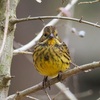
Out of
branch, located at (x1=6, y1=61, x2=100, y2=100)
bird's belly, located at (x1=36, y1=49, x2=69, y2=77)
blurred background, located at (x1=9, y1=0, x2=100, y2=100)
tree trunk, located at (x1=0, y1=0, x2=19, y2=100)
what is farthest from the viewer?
blurred background, located at (x1=9, y1=0, x2=100, y2=100)

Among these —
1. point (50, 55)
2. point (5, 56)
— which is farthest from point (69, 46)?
point (5, 56)

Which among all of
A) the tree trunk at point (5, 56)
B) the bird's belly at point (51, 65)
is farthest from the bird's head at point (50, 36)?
the tree trunk at point (5, 56)

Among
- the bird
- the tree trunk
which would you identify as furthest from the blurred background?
Result: the tree trunk

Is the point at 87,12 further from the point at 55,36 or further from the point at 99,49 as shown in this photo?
the point at 55,36

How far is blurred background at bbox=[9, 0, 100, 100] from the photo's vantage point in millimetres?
7508

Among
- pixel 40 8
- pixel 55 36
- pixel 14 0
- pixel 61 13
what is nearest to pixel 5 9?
pixel 14 0

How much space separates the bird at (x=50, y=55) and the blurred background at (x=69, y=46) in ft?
9.46

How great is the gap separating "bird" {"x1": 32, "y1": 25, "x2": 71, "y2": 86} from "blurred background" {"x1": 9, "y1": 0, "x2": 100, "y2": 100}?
9.46 ft

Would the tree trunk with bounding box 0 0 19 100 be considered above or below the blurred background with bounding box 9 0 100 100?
above

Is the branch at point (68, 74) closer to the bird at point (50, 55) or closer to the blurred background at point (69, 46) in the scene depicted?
the bird at point (50, 55)

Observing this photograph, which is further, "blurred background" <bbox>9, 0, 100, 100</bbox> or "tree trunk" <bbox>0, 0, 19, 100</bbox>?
"blurred background" <bbox>9, 0, 100, 100</bbox>

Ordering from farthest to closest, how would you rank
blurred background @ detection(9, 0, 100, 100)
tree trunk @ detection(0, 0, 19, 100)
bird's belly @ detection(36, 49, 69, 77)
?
blurred background @ detection(9, 0, 100, 100) → bird's belly @ detection(36, 49, 69, 77) → tree trunk @ detection(0, 0, 19, 100)

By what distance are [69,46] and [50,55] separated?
3300 millimetres

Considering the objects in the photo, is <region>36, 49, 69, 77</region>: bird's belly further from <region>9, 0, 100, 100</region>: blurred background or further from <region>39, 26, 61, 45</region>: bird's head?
<region>9, 0, 100, 100</region>: blurred background
